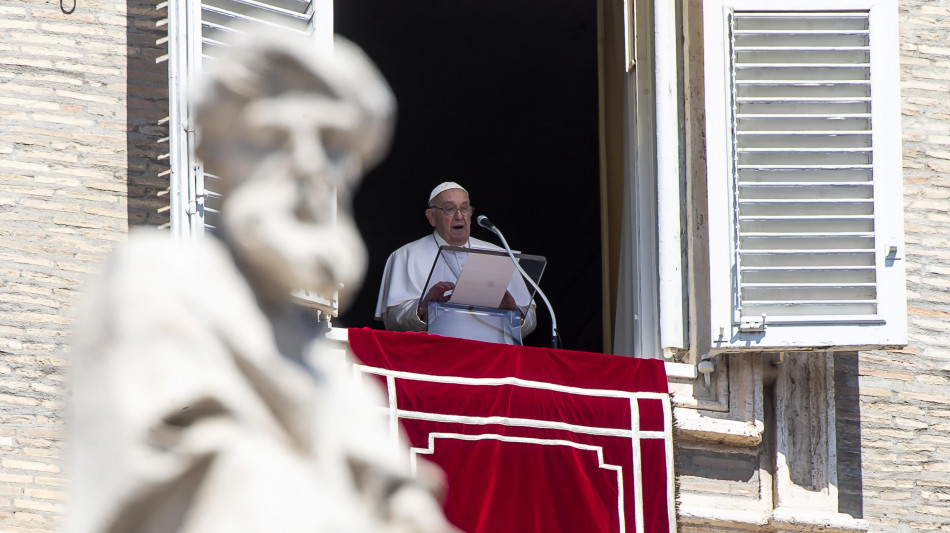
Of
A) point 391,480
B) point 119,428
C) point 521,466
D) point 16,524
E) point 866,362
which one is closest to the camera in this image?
point 119,428

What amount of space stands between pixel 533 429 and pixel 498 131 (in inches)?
268

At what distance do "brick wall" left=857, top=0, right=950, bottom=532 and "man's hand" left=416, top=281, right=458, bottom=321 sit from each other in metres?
1.80

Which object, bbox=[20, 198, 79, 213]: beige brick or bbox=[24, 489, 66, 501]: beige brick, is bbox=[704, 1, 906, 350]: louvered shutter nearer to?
bbox=[20, 198, 79, 213]: beige brick

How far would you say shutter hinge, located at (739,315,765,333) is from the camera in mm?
8258

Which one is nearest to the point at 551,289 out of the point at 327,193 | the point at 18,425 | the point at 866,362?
the point at 866,362

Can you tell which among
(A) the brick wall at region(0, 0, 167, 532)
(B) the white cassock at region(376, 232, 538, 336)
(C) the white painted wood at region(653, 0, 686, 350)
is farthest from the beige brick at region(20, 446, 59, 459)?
(C) the white painted wood at region(653, 0, 686, 350)

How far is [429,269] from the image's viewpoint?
31.8ft

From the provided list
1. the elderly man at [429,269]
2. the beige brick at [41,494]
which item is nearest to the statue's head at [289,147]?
the beige brick at [41,494]

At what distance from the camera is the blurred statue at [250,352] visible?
8.68 feet

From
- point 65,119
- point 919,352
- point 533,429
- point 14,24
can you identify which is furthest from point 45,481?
point 919,352

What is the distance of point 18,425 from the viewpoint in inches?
300

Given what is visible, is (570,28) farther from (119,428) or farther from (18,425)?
(119,428)

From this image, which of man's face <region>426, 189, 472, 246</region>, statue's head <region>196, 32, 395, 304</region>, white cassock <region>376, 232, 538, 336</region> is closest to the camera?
statue's head <region>196, 32, 395, 304</region>

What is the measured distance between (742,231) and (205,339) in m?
5.88
